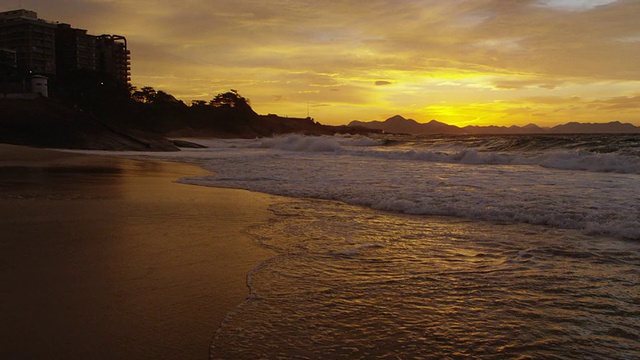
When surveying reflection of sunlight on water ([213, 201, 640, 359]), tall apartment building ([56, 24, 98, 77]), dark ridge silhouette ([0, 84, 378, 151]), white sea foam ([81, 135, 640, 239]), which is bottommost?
reflection of sunlight on water ([213, 201, 640, 359])

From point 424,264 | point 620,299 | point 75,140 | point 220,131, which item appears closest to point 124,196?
point 424,264

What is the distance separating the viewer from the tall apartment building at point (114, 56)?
9119cm

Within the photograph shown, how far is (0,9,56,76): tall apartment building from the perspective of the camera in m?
77.1

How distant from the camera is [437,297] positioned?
10.6 feet

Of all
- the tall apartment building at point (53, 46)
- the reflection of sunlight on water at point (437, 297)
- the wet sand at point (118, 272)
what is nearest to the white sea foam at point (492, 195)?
the reflection of sunlight on water at point (437, 297)

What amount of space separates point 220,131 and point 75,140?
72562 millimetres

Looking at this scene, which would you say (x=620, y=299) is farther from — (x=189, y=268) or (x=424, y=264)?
(x=189, y=268)

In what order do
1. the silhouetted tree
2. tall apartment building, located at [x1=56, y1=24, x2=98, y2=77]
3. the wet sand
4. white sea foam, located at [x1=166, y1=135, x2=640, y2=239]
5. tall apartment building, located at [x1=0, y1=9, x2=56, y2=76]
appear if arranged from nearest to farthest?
1. the wet sand
2. white sea foam, located at [x1=166, y1=135, x2=640, y2=239]
3. tall apartment building, located at [x1=0, y1=9, x2=56, y2=76]
4. tall apartment building, located at [x1=56, y1=24, x2=98, y2=77]
5. the silhouetted tree

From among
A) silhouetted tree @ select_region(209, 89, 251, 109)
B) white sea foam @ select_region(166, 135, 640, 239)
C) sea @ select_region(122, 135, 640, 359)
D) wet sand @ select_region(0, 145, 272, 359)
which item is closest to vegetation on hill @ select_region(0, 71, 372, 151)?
silhouetted tree @ select_region(209, 89, 251, 109)

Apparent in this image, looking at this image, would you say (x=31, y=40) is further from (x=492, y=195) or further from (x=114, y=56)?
A: (x=492, y=195)

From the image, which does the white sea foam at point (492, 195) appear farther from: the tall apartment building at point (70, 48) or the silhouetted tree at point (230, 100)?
the silhouetted tree at point (230, 100)

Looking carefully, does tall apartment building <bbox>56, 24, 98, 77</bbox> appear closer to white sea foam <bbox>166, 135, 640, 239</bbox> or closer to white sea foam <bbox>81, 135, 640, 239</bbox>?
white sea foam <bbox>166, 135, 640, 239</bbox>

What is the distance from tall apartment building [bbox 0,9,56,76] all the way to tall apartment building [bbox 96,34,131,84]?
10.2 metres

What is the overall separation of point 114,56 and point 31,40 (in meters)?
19.7
